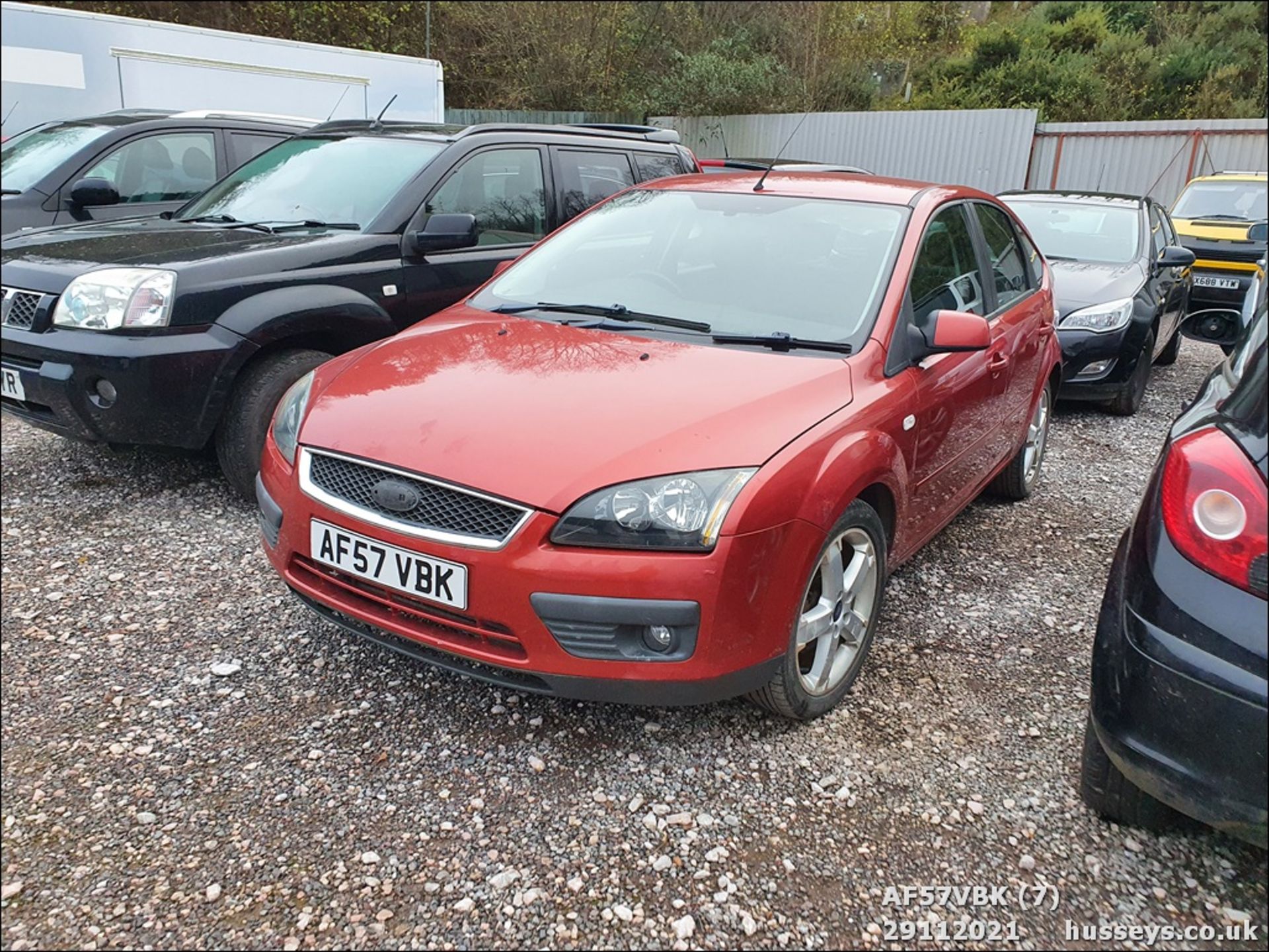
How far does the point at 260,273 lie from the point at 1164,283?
250 inches

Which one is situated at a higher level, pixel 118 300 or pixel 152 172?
pixel 152 172

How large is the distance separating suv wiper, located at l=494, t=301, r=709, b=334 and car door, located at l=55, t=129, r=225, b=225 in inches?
162

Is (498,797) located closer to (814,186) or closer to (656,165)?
(814,186)

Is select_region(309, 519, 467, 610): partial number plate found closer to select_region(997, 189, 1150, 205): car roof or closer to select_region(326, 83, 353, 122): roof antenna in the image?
select_region(997, 189, 1150, 205): car roof

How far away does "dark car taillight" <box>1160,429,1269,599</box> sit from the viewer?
1.77m

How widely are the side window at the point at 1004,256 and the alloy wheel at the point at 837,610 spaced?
5.58 ft

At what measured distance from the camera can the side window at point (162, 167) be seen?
6336 millimetres

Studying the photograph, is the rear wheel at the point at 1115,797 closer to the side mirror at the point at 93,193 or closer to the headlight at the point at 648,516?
the headlight at the point at 648,516

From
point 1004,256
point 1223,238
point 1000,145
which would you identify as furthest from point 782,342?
point 1000,145

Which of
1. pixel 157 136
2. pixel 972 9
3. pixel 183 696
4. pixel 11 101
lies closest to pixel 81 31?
pixel 11 101

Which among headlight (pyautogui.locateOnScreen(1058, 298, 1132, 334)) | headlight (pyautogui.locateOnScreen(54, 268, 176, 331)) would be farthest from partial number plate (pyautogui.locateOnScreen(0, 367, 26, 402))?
headlight (pyautogui.locateOnScreen(1058, 298, 1132, 334))

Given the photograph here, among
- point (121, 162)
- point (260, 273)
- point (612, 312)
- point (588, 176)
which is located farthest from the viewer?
point (121, 162)

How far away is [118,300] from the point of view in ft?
12.5

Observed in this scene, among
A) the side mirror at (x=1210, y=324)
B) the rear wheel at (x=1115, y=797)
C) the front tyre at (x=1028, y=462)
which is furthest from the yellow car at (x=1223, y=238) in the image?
the rear wheel at (x=1115, y=797)
